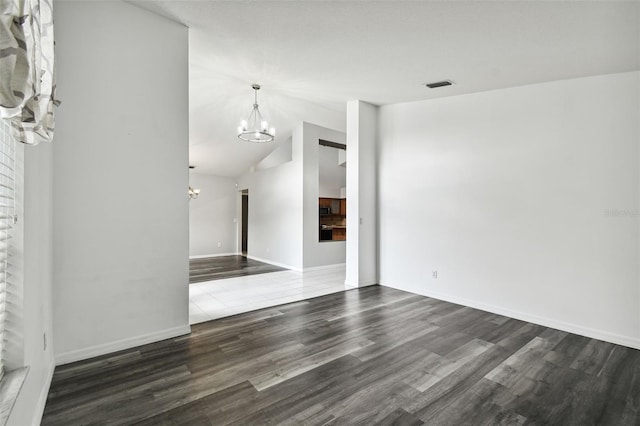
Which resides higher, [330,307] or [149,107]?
[149,107]

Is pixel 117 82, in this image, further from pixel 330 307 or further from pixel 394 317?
pixel 394 317

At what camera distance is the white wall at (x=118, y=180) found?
241 cm

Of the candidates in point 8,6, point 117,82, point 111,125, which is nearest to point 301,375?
point 8,6

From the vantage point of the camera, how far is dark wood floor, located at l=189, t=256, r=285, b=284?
19.3ft

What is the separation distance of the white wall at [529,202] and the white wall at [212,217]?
608 cm

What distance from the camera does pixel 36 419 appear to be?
5.48 ft

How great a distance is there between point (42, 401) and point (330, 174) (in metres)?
7.90

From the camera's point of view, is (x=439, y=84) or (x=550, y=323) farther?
(x=439, y=84)

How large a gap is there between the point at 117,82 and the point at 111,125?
393 mm

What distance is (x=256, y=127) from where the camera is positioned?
20.4 feet

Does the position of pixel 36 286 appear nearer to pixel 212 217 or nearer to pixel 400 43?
pixel 400 43

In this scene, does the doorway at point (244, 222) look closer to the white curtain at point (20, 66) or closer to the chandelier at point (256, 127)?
the chandelier at point (256, 127)

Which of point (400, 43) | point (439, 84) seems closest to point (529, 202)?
point (439, 84)

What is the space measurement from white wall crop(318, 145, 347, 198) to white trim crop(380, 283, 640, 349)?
17.8ft
